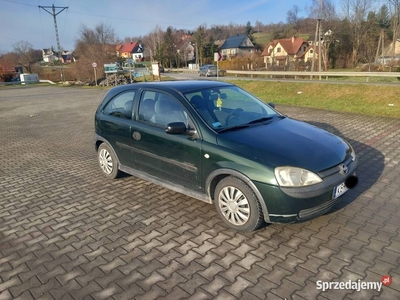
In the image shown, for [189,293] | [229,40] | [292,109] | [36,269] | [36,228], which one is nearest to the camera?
[189,293]

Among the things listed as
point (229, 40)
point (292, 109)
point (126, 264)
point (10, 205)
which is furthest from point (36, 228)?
point (229, 40)

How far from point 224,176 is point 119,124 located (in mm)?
2056

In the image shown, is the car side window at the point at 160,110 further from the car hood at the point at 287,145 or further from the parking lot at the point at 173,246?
the parking lot at the point at 173,246

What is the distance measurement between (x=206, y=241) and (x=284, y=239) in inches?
33.2

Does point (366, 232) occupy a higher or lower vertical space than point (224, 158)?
lower

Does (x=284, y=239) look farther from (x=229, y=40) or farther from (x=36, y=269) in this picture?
(x=229, y=40)

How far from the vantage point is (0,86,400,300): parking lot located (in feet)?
8.34

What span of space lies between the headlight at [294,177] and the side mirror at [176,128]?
1219 mm

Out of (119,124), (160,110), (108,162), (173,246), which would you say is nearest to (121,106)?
(119,124)

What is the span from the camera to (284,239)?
3.15 m

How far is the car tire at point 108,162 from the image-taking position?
4869 mm

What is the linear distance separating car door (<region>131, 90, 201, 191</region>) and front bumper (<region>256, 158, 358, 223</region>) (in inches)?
37.1

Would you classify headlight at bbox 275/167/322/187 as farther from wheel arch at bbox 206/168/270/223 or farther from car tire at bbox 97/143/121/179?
car tire at bbox 97/143/121/179

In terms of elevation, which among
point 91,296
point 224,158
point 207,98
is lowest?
point 91,296
